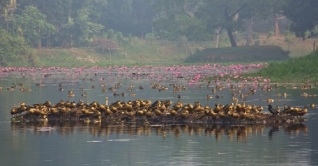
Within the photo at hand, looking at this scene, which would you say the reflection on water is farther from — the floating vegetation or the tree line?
the tree line

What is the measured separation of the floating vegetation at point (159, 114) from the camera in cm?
3403

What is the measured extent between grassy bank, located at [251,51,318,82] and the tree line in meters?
30.6

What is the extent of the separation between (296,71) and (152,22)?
59.6 metres

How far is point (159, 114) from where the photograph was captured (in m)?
34.8

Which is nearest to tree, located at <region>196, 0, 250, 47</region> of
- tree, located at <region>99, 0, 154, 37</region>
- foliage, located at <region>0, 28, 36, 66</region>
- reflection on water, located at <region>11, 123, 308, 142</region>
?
foliage, located at <region>0, 28, 36, 66</region>

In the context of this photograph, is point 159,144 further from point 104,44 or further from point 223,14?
point 104,44

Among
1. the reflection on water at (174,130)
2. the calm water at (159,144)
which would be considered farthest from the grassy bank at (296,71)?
the reflection on water at (174,130)

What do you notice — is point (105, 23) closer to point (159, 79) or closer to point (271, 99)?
point (159, 79)

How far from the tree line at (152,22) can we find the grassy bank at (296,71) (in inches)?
1205

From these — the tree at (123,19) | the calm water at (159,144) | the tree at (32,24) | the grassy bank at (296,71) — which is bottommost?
the calm water at (159,144)

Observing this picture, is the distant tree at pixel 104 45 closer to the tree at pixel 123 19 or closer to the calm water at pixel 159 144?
the tree at pixel 123 19

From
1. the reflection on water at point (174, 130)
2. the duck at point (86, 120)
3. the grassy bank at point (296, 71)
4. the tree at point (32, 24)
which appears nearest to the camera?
the reflection on water at point (174, 130)

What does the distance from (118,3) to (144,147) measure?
113 m

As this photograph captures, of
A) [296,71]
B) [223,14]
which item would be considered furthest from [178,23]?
[296,71]
